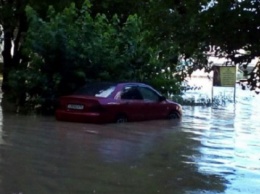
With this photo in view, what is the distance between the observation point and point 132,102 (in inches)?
775

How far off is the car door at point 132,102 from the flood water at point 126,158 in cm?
49

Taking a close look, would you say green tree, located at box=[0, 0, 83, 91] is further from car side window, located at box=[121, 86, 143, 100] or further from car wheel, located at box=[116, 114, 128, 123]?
car wheel, located at box=[116, 114, 128, 123]

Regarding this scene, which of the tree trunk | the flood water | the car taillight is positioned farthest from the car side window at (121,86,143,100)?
the tree trunk

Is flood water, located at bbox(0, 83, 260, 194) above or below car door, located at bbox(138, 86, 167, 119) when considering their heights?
below

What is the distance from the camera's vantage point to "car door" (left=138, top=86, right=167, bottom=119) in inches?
802

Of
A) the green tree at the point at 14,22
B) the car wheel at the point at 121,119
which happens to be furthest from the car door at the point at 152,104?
the green tree at the point at 14,22

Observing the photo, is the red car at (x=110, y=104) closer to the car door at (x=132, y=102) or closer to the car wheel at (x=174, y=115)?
the car door at (x=132, y=102)

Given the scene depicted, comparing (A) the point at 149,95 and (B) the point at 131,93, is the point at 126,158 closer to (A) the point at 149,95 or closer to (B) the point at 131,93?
(B) the point at 131,93

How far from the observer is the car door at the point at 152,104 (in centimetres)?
2036

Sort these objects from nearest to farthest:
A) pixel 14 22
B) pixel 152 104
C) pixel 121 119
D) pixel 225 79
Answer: pixel 121 119 < pixel 152 104 < pixel 14 22 < pixel 225 79

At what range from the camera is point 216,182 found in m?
10.0

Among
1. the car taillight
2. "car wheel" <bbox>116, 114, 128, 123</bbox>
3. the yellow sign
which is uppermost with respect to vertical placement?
the yellow sign

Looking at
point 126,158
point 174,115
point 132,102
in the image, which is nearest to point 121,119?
point 132,102

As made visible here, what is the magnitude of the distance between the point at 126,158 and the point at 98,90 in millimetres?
7340
